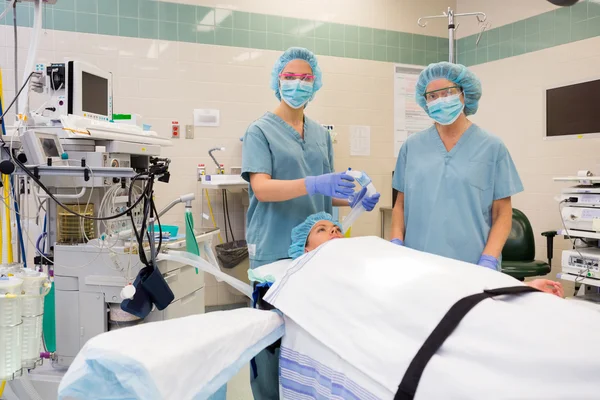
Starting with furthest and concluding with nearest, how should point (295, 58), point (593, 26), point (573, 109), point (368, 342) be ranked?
point (593, 26) < point (573, 109) < point (295, 58) < point (368, 342)

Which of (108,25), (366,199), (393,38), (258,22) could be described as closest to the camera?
(366,199)

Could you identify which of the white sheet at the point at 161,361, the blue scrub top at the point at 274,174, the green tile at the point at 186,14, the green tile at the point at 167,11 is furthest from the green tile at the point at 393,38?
the white sheet at the point at 161,361

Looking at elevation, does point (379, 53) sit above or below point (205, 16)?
below

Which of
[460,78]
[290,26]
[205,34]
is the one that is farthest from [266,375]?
[290,26]

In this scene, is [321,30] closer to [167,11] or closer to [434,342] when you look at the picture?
[167,11]

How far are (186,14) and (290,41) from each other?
0.86m

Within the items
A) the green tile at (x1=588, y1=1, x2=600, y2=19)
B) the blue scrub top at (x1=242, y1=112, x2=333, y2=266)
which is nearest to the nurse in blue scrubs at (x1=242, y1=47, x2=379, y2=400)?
the blue scrub top at (x1=242, y1=112, x2=333, y2=266)

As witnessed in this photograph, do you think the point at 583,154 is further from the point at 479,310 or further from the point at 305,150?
the point at 479,310

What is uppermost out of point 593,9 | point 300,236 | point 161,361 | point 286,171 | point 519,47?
point 593,9

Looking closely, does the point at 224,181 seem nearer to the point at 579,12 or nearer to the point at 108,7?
the point at 108,7

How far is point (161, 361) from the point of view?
947 millimetres

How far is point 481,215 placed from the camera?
5.68ft

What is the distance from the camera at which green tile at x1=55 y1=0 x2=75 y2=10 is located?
3.40m

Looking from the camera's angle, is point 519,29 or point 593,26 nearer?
point 593,26
